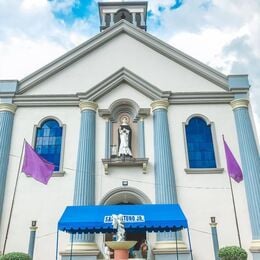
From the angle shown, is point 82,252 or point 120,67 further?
point 120,67

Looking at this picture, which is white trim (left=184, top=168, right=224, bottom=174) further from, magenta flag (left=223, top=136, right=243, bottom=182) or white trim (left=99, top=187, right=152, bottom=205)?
white trim (left=99, top=187, right=152, bottom=205)

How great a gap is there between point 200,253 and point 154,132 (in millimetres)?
6020

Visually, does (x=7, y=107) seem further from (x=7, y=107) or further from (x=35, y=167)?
(x=35, y=167)

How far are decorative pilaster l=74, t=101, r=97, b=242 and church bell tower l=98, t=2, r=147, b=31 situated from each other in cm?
1099

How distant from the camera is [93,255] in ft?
44.7

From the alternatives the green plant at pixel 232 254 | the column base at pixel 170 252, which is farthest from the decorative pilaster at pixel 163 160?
the green plant at pixel 232 254

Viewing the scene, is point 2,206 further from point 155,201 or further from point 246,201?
point 246,201

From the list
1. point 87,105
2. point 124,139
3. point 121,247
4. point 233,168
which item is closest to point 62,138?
point 87,105

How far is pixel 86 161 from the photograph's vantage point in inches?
612

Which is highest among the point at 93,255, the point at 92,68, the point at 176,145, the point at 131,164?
the point at 92,68

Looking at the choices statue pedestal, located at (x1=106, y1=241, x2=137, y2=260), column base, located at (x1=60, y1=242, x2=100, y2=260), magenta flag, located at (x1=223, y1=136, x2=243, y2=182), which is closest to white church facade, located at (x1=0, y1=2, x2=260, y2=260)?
column base, located at (x1=60, y1=242, x2=100, y2=260)

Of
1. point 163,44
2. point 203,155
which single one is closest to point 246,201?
point 203,155

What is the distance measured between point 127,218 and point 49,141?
6658mm

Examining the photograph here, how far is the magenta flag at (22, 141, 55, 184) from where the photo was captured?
13.9 meters
